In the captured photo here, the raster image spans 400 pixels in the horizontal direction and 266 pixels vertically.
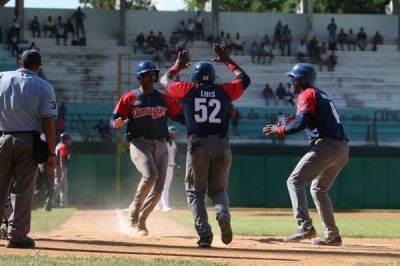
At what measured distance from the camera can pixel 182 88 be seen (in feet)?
31.6

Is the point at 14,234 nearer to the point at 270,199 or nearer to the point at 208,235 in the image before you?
the point at 208,235

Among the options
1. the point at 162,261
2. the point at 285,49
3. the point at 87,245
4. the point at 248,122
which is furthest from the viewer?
the point at 285,49

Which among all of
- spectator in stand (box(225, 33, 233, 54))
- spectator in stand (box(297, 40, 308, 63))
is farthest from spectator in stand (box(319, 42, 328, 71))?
spectator in stand (box(225, 33, 233, 54))

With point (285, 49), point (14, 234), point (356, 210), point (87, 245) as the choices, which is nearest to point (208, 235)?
point (87, 245)

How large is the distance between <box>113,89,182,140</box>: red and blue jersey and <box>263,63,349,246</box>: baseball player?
1546mm

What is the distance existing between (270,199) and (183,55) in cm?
1871

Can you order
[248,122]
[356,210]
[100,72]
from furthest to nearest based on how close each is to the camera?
[100,72]
[248,122]
[356,210]

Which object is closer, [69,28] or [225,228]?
[225,228]

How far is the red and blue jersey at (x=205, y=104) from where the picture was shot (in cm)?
956

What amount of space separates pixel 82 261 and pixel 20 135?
5.82ft

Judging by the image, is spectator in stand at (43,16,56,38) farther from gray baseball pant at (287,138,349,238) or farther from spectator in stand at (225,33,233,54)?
gray baseball pant at (287,138,349,238)

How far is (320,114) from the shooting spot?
10258 millimetres

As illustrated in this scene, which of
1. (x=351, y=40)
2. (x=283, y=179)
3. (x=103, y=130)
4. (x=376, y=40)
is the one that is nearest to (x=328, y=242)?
(x=283, y=179)

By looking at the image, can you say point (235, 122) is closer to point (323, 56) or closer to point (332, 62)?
point (332, 62)
